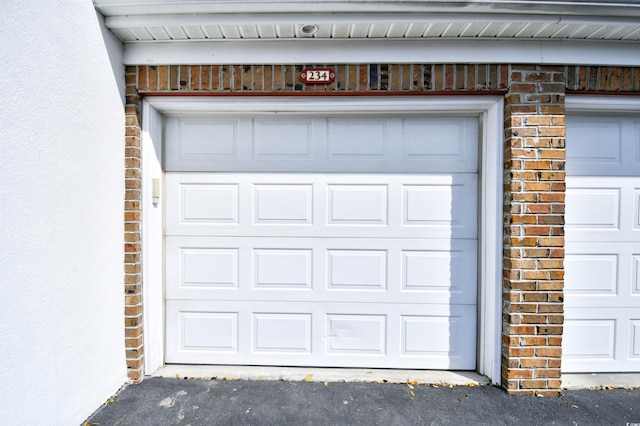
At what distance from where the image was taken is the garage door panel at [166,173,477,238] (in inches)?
104

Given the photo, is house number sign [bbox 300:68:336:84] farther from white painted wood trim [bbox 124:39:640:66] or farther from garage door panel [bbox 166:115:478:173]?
garage door panel [bbox 166:115:478:173]

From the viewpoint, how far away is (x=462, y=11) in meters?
2.08

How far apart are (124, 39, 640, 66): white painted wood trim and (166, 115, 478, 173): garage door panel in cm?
47

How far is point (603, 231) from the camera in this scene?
2.58 m

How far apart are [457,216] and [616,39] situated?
174 cm

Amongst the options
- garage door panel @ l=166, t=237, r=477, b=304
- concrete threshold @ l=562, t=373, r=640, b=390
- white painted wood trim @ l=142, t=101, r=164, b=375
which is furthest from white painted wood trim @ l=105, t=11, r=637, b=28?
concrete threshold @ l=562, t=373, r=640, b=390

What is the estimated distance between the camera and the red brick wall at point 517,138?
2332 mm

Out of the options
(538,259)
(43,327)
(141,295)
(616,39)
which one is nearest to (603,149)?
(616,39)

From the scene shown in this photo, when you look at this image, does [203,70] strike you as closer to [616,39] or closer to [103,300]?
[103,300]

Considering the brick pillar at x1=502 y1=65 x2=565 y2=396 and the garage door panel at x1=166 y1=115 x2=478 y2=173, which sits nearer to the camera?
the brick pillar at x1=502 y1=65 x2=565 y2=396

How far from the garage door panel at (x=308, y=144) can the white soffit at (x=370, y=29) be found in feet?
1.64

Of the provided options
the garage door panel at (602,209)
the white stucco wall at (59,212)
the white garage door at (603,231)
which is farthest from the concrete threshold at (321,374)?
the garage door panel at (602,209)

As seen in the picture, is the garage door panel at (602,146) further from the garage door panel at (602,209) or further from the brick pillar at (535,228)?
the brick pillar at (535,228)

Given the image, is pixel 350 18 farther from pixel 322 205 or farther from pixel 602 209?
pixel 602 209
